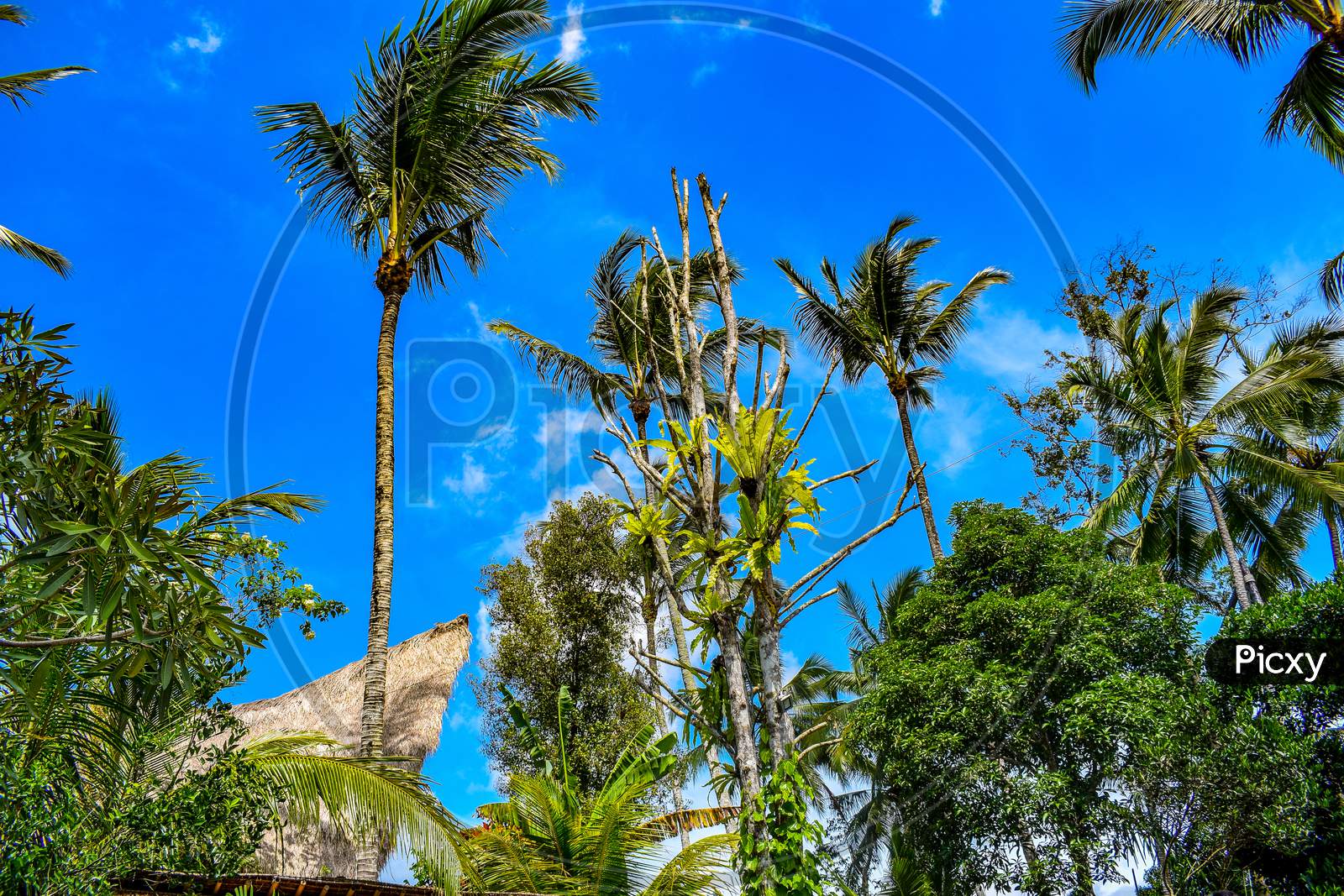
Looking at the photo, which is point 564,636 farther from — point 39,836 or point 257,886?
point 39,836

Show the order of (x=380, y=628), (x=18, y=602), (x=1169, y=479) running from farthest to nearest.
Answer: (x=1169, y=479)
(x=380, y=628)
(x=18, y=602)

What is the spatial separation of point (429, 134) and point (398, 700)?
900 cm

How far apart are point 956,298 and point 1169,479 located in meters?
4.81

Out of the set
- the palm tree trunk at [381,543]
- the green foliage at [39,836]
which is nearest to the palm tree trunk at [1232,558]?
the palm tree trunk at [381,543]

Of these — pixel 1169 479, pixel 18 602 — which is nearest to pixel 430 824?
pixel 18 602

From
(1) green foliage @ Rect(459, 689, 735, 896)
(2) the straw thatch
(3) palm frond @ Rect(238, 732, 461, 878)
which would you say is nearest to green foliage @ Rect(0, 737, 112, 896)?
(3) palm frond @ Rect(238, 732, 461, 878)

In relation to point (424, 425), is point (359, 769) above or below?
below

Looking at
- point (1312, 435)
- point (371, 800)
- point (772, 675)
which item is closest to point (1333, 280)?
point (1312, 435)

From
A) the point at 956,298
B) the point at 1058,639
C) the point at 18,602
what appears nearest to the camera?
the point at 18,602

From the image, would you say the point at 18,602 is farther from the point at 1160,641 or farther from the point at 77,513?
the point at 1160,641

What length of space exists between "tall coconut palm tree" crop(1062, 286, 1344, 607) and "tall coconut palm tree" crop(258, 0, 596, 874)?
931 cm

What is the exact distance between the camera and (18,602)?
4.56 metres

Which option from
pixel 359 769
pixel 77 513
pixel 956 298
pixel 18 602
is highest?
pixel 956 298

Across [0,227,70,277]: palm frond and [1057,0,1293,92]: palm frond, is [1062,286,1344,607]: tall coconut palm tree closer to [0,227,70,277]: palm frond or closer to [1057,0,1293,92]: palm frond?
[1057,0,1293,92]: palm frond
